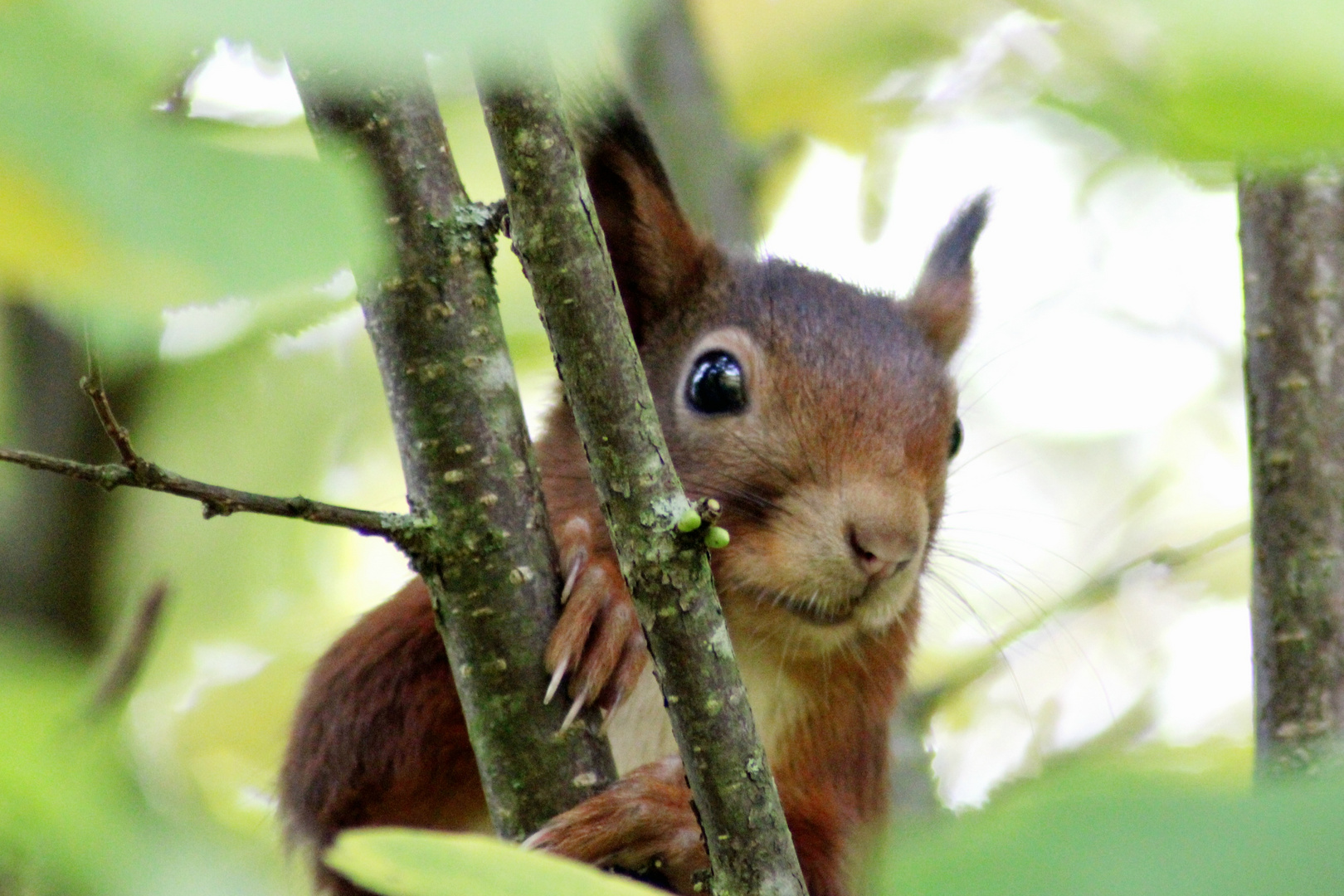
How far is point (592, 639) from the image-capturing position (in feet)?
4.73

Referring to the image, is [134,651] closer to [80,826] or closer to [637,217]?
[80,826]

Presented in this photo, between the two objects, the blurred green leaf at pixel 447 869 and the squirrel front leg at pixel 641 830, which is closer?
the blurred green leaf at pixel 447 869

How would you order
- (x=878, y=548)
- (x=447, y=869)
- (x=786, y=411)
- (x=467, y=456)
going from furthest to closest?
(x=786, y=411), (x=878, y=548), (x=467, y=456), (x=447, y=869)

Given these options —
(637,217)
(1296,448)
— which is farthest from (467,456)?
(1296,448)

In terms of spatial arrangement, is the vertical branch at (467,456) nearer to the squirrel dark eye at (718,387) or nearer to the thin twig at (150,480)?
the thin twig at (150,480)

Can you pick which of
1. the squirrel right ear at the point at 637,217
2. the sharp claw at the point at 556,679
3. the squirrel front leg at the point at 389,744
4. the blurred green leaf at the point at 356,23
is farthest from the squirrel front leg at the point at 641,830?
the blurred green leaf at the point at 356,23

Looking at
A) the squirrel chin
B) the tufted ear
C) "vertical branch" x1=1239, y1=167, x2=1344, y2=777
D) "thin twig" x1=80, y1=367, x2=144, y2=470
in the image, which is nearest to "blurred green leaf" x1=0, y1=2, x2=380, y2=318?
"thin twig" x1=80, y1=367, x2=144, y2=470

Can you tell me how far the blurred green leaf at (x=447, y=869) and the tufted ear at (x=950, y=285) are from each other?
2009 millimetres

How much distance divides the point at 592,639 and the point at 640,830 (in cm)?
20

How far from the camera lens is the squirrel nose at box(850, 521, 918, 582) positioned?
171cm

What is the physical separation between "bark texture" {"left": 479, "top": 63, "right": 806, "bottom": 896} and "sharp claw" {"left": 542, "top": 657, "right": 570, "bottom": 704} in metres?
0.27

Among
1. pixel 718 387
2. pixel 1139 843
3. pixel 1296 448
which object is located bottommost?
pixel 1139 843

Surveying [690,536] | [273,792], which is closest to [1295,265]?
[690,536]

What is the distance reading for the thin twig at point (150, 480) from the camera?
Answer: 3.27ft
